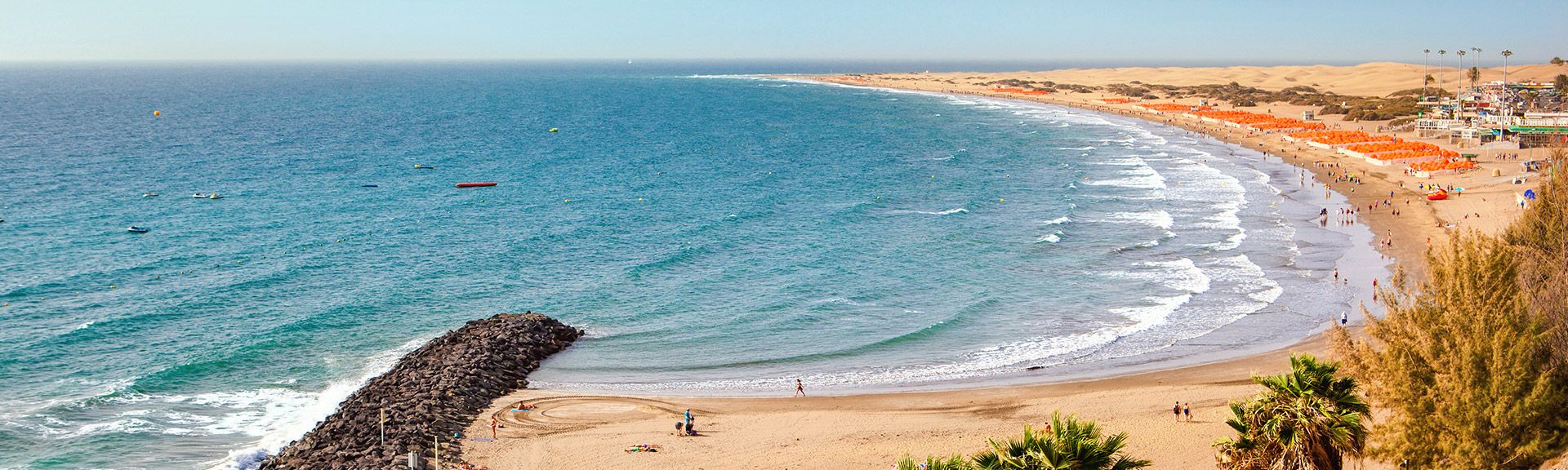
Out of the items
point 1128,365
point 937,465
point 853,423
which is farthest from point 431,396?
point 1128,365

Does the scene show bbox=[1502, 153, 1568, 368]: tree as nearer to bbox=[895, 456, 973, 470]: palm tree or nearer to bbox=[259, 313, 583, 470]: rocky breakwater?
bbox=[895, 456, 973, 470]: palm tree

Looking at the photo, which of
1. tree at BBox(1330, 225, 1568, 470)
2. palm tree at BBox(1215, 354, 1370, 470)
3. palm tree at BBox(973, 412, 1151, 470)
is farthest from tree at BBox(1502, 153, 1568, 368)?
palm tree at BBox(973, 412, 1151, 470)

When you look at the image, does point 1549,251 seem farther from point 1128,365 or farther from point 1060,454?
point 1060,454

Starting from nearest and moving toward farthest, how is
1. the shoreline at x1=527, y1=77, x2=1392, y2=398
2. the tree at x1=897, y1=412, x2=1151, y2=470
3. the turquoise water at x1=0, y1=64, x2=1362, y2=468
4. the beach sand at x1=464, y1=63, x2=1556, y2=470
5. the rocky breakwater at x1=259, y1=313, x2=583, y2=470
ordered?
the tree at x1=897, y1=412, x2=1151, y2=470
the rocky breakwater at x1=259, y1=313, x2=583, y2=470
the beach sand at x1=464, y1=63, x2=1556, y2=470
the shoreline at x1=527, y1=77, x2=1392, y2=398
the turquoise water at x1=0, y1=64, x2=1362, y2=468

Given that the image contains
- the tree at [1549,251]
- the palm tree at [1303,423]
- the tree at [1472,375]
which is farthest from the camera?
the tree at [1549,251]

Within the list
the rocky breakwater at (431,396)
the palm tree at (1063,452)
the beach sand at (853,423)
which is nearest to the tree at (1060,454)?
the palm tree at (1063,452)

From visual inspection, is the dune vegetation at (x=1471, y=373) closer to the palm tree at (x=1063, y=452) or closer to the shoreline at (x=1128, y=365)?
the palm tree at (x=1063, y=452)

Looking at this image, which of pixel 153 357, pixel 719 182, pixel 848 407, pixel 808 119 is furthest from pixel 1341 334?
pixel 808 119
